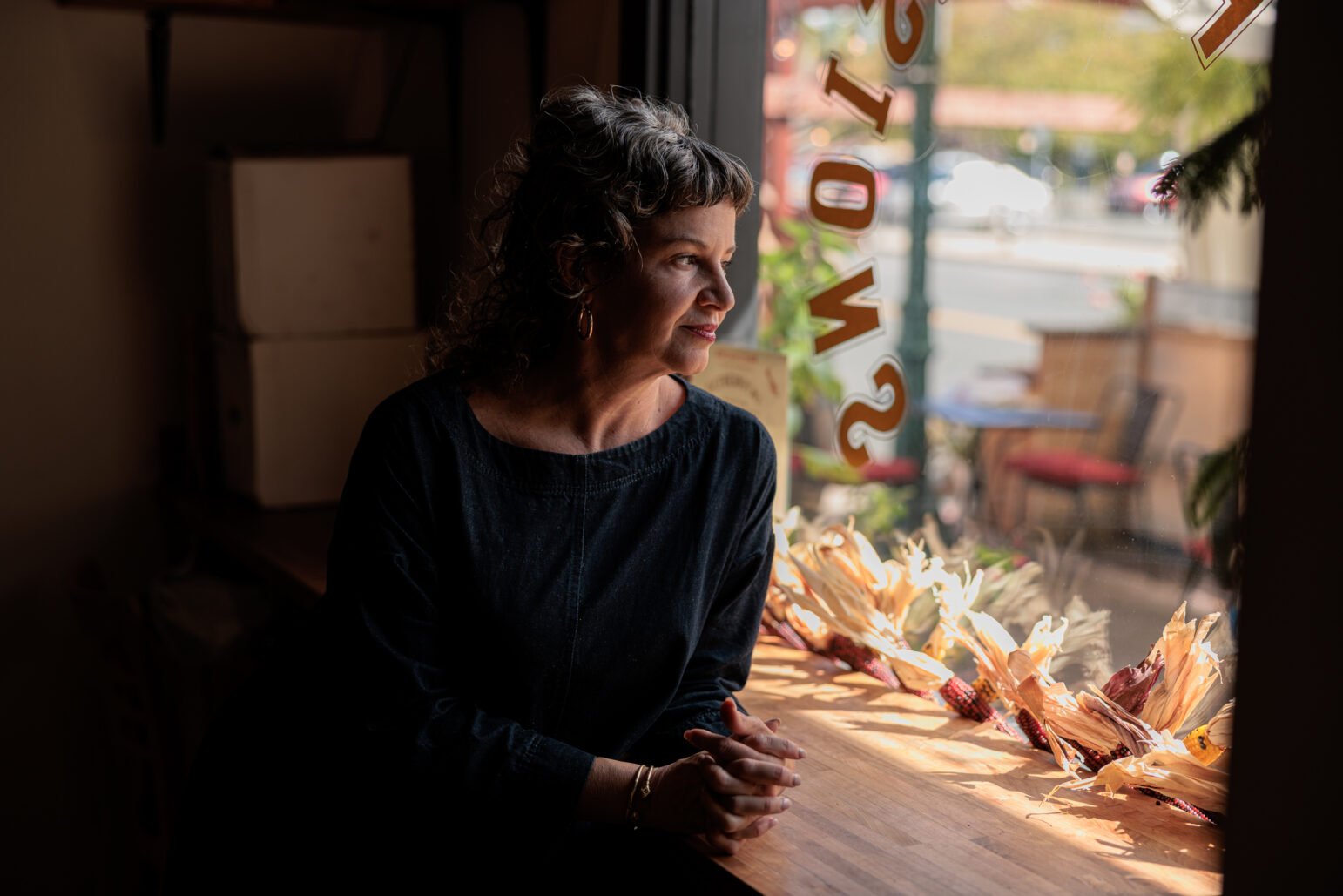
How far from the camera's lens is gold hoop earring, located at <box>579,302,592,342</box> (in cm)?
140

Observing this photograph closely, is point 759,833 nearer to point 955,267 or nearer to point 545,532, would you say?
point 545,532

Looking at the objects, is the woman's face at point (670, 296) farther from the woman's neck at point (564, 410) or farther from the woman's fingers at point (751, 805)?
the woman's fingers at point (751, 805)

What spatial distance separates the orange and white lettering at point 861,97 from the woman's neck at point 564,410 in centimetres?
54

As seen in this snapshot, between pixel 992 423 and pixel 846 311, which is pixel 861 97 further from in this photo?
pixel 992 423

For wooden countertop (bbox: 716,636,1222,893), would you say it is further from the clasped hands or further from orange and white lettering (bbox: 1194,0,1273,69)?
orange and white lettering (bbox: 1194,0,1273,69)

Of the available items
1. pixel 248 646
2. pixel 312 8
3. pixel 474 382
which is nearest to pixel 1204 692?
pixel 474 382

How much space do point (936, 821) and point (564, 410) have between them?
60 cm

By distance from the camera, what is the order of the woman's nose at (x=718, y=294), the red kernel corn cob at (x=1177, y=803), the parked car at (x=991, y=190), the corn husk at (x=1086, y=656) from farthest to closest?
the parked car at (x=991, y=190), the corn husk at (x=1086, y=656), the woman's nose at (x=718, y=294), the red kernel corn cob at (x=1177, y=803)

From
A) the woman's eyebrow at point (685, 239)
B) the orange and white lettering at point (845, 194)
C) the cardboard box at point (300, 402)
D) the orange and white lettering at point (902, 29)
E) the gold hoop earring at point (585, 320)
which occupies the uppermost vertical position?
the orange and white lettering at point (902, 29)

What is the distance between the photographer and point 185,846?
1520 mm

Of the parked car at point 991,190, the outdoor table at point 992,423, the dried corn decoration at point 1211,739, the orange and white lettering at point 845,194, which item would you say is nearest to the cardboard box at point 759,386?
the orange and white lettering at point 845,194

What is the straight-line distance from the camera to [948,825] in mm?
1283

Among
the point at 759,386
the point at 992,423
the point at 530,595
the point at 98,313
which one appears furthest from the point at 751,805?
the point at 992,423

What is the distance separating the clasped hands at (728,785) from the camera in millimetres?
1218
